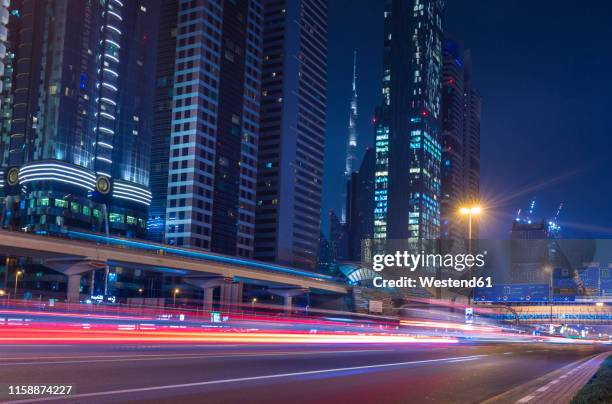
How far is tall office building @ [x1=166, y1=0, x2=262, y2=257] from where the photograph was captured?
15900 centimetres

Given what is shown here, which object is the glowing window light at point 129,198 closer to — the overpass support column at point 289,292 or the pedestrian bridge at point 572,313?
the overpass support column at point 289,292

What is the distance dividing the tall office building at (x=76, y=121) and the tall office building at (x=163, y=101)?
12.2ft

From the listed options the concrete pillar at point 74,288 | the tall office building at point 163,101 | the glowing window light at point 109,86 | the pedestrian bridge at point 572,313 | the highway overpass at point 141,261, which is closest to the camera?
the highway overpass at point 141,261

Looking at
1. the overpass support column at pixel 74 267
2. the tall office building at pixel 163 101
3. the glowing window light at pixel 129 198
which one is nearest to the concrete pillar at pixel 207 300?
the overpass support column at pixel 74 267

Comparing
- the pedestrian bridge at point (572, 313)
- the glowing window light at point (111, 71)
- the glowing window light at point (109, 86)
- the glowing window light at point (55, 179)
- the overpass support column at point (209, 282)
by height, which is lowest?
the pedestrian bridge at point (572, 313)

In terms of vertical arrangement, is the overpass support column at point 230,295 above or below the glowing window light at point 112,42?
below

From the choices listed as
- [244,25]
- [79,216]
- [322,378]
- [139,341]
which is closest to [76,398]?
[322,378]

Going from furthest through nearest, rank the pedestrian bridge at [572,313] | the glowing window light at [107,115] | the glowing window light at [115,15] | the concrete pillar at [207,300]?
the glowing window light at [115,15], the glowing window light at [107,115], the pedestrian bridge at [572,313], the concrete pillar at [207,300]

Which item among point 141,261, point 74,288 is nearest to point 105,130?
point 141,261

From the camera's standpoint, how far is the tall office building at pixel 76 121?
475ft

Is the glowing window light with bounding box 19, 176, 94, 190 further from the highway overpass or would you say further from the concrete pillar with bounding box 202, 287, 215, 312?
the concrete pillar with bounding box 202, 287, 215, 312

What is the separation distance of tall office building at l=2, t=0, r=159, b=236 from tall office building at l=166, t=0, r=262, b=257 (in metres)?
14.1

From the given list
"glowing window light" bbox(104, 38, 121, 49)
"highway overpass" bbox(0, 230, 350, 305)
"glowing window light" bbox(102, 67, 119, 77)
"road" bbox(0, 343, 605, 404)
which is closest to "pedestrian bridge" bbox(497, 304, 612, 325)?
"highway overpass" bbox(0, 230, 350, 305)

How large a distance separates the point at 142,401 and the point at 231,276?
103 m
